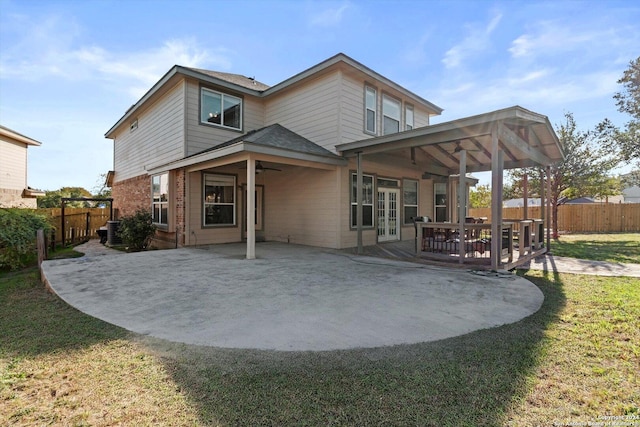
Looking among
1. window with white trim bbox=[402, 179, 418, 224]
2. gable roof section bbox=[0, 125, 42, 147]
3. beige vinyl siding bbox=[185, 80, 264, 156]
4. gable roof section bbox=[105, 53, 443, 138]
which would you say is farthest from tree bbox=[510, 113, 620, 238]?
gable roof section bbox=[0, 125, 42, 147]

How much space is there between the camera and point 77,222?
14289mm

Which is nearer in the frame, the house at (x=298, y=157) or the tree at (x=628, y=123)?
the house at (x=298, y=157)

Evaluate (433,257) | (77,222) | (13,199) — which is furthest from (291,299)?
(13,199)

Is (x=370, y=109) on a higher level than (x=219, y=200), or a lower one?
higher

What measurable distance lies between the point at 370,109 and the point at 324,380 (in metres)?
9.84

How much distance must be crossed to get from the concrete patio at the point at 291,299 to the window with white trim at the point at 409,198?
5277 mm

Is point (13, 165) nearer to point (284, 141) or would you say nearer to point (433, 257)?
point (284, 141)

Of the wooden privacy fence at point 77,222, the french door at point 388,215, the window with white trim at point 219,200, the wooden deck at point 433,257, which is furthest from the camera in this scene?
the wooden privacy fence at point 77,222

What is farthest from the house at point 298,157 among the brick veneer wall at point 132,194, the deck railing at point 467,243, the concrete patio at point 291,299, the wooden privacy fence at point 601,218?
the wooden privacy fence at point 601,218

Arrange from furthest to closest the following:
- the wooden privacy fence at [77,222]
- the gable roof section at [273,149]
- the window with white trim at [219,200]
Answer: the wooden privacy fence at [77,222] → the window with white trim at [219,200] → the gable roof section at [273,149]

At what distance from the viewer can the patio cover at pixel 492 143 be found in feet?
20.1

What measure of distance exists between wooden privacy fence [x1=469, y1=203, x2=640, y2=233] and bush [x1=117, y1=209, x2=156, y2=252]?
17.8m

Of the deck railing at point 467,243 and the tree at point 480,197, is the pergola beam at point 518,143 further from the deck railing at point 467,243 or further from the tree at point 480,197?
the tree at point 480,197

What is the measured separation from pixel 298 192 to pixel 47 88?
1036 cm
